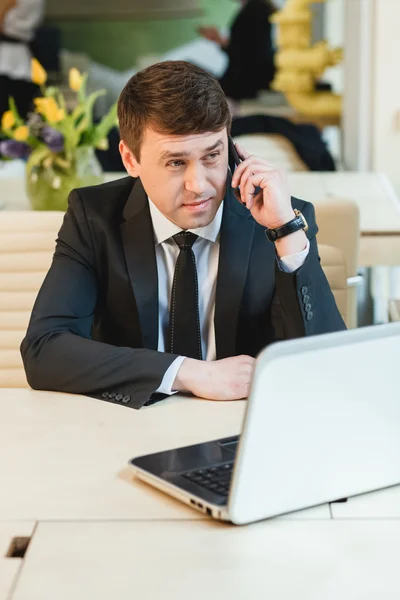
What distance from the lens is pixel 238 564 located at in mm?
1103

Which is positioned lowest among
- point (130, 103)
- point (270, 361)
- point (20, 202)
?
point (20, 202)

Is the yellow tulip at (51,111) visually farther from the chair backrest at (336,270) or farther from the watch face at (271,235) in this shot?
the watch face at (271,235)

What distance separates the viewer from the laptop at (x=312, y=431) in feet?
3.67

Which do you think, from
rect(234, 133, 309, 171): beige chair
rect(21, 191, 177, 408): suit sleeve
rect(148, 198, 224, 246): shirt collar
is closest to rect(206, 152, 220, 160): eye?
rect(148, 198, 224, 246): shirt collar

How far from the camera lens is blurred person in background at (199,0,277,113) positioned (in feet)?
21.5

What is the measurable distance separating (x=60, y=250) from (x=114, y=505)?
0.88m

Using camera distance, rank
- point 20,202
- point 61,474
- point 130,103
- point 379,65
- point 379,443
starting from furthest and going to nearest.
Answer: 1. point 379,65
2. point 20,202
3. point 130,103
4. point 61,474
5. point 379,443

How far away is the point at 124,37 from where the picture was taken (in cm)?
757

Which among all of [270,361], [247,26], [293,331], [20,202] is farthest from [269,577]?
[247,26]

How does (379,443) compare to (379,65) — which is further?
(379,65)

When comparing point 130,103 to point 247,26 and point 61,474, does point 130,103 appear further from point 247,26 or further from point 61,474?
point 247,26

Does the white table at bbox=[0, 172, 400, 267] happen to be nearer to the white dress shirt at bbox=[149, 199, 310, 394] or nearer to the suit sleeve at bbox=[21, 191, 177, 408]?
the white dress shirt at bbox=[149, 199, 310, 394]

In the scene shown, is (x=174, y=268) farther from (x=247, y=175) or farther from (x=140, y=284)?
(x=247, y=175)

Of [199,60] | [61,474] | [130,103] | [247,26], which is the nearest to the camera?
[61,474]
